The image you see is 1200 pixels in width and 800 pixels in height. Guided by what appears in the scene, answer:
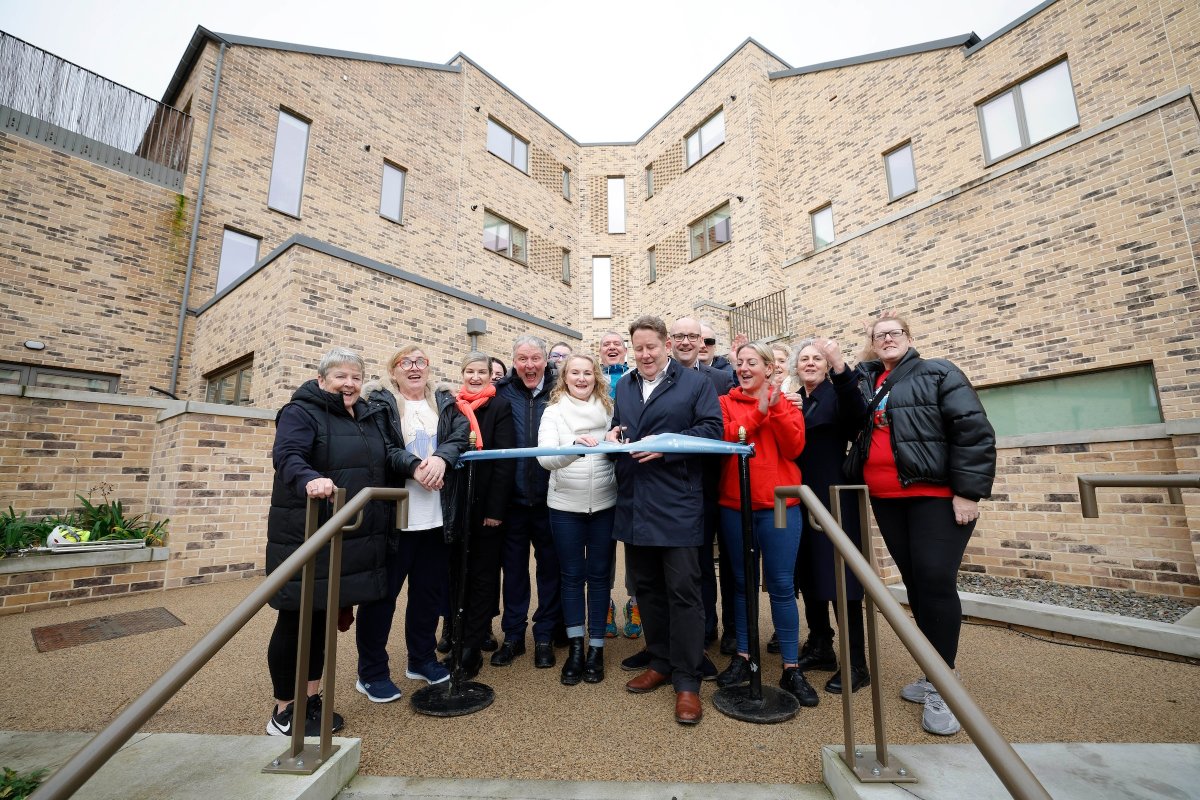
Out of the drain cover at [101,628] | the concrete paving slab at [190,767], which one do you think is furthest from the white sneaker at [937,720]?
the drain cover at [101,628]

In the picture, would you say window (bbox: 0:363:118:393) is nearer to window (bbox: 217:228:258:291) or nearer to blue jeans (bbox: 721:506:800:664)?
window (bbox: 217:228:258:291)

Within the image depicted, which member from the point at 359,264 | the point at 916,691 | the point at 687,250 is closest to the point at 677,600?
the point at 916,691

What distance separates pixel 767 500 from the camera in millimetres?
2820

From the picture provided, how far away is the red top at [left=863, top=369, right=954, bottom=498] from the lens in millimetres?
2492

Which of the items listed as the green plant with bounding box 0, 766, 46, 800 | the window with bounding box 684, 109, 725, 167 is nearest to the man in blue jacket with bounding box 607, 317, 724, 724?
the green plant with bounding box 0, 766, 46, 800

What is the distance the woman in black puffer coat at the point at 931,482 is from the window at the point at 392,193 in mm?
12037

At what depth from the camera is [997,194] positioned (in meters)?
7.40

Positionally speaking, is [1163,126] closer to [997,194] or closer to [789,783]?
[997,194]

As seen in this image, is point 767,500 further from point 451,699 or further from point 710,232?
point 710,232

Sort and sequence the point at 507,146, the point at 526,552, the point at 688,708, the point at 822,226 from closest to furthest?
the point at 688,708, the point at 526,552, the point at 822,226, the point at 507,146

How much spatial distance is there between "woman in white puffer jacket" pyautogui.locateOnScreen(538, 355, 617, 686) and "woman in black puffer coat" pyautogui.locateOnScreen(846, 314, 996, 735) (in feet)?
4.96

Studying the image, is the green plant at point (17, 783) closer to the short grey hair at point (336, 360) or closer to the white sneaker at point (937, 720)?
the short grey hair at point (336, 360)

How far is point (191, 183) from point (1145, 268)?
14599 millimetres

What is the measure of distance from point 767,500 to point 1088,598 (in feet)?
12.7
